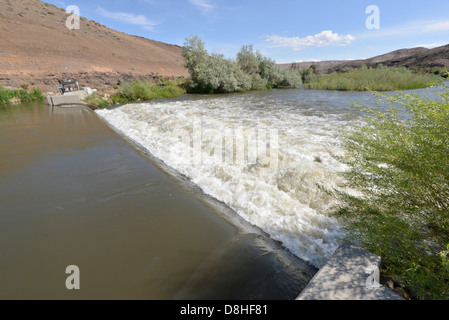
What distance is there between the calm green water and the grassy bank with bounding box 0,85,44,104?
18041 millimetres

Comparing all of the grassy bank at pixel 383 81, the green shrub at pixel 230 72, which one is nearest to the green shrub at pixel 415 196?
the grassy bank at pixel 383 81

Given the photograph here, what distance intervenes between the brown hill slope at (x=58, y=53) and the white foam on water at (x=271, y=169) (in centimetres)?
2299

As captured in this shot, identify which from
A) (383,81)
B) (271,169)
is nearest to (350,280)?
(271,169)

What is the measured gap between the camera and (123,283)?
1.99 meters

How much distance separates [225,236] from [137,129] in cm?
712

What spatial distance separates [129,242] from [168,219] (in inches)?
22.7

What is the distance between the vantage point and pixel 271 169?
4480mm

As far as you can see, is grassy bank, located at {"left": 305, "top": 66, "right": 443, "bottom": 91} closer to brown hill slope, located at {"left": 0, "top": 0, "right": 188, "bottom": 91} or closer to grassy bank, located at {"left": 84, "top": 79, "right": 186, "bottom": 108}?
grassy bank, located at {"left": 84, "top": 79, "right": 186, "bottom": 108}

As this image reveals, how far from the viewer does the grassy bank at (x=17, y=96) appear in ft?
54.5

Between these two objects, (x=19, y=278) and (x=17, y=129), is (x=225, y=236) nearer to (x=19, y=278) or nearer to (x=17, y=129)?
(x=19, y=278)

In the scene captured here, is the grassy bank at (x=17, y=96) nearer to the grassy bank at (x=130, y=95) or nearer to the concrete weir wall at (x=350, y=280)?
the grassy bank at (x=130, y=95)

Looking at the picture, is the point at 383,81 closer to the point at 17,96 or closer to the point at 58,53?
the point at 17,96

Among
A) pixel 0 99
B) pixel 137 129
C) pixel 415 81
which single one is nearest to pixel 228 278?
pixel 137 129

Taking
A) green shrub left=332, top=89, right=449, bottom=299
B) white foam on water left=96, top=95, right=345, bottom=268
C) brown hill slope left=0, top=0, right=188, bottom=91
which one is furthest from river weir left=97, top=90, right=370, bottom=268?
brown hill slope left=0, top=0, right=188, bottom=91
